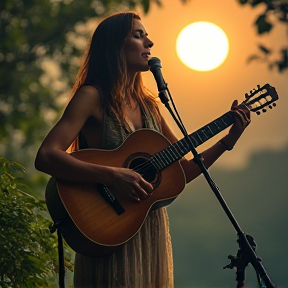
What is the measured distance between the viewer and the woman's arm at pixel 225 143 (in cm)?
359

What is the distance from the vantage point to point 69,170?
334cm

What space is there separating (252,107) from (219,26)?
12.9 m

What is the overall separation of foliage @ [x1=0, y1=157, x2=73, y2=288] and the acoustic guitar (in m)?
0.50

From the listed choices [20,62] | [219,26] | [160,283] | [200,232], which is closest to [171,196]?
[160,283]

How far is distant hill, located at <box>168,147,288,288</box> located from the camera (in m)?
30.5

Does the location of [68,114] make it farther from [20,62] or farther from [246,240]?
[20,62]

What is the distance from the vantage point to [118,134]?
3473 mm

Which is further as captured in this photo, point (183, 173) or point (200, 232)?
point (200, 232)

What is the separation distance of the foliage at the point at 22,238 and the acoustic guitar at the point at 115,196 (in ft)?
1.65

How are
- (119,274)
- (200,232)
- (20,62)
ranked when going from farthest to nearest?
1. (200,232)
2. (20,62)
3. (119,274)

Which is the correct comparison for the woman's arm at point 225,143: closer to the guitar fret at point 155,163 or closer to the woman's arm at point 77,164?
the guitar fret at point 155,163

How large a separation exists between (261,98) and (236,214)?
26.2m

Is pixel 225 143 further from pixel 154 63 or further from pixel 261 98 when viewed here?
pixel 154 63

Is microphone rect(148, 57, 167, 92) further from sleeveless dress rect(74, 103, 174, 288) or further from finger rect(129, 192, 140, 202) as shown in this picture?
finger rect(129, 192, 140, 202)
